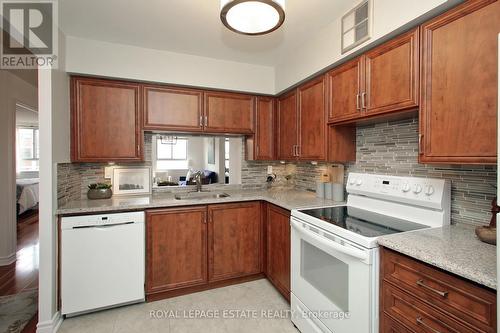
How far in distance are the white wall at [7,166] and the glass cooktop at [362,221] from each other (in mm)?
3647

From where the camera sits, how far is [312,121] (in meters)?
2.44

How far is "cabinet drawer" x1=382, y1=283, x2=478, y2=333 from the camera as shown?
3.43ft

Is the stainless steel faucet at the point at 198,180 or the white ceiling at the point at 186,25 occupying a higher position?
the white ceiling at the point at 186,25

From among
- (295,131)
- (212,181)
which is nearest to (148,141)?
(212,181)

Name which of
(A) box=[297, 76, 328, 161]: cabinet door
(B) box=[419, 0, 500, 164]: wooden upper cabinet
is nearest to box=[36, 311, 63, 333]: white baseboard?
(A) box=[297, 76, 328, 161]: cabinet door

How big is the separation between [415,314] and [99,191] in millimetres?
2693

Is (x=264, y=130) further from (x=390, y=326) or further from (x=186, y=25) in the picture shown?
(x=390, y=326)

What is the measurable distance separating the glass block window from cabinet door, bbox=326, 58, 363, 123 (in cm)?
14

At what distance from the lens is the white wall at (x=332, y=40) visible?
1.45m

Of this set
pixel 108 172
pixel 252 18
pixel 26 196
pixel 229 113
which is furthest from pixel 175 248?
pixel 26 196

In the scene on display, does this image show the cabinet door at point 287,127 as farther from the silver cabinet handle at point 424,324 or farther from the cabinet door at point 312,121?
the silver cabinet handle at point 424,324

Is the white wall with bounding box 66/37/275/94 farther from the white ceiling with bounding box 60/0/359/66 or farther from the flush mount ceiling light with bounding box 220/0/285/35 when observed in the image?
the flush mount ceiling light with bounding box 220/0/285/35

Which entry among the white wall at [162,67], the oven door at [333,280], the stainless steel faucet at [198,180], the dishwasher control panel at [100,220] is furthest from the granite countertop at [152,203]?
the white wall at [162,67]

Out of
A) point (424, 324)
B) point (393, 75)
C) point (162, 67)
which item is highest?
point (162, 67)
